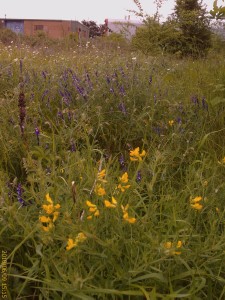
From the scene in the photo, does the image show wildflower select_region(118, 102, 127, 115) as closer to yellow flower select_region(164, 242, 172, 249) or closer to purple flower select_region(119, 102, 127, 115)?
purple flower select_region(119, 102, 127, 115)

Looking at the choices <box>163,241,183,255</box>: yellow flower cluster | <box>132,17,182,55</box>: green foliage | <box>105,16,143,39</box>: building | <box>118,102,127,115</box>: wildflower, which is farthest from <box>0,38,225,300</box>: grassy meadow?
<box>105,16,143,39</box>: building

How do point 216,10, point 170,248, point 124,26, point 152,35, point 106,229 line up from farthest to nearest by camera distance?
point 124,26 → point 152,35 → point 216,10 → point 106,229 → point 170,248

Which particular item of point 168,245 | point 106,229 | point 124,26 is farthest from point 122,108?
point 124,26

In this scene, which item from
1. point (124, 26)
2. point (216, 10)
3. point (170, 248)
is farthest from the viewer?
point (124, 26)

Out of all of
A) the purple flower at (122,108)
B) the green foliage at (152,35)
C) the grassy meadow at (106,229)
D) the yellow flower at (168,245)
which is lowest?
the grassy meadow at (106,229)

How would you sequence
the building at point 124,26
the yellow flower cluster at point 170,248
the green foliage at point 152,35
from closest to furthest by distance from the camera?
1. the yellow flower cluster at point 170,248
2. the green foliage at point 152,35
3. the building at point 124,26

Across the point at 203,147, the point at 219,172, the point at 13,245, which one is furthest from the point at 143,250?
the point at 203,147

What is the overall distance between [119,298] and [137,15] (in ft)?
23.3

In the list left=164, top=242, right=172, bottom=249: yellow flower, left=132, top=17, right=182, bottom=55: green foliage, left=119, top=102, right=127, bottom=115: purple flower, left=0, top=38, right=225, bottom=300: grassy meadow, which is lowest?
left=0, top=38, right=225, bottom=300: grassy meadow

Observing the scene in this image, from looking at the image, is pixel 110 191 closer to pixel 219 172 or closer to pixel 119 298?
pixel 119 298

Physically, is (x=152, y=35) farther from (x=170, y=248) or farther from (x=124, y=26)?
(x=170, y=248)

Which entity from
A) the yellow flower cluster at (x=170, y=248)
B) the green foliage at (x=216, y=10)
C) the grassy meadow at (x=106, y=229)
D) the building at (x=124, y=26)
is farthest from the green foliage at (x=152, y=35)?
the yellow flower cluster at (x=170, y=248)

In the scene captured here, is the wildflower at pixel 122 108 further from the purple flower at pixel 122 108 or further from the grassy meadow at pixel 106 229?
the grassy meadow at pixel 106 229

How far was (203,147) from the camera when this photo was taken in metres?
2.45
